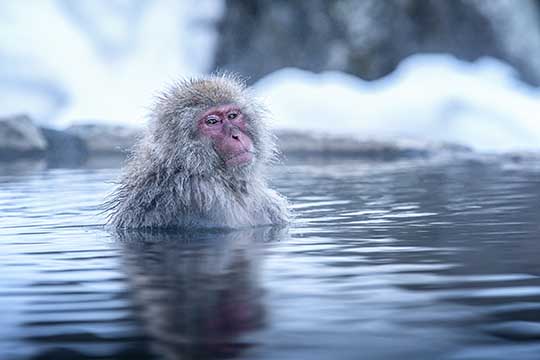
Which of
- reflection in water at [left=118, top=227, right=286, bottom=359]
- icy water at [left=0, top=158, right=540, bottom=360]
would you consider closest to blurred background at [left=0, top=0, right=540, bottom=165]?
icy water at [left=0, top=158, right=540, bottom=360]

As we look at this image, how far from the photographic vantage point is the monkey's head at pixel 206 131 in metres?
5.91

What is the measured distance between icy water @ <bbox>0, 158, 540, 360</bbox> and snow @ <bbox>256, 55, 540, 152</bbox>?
7251 mm

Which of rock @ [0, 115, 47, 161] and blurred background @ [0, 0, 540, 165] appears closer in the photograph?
blurred background @ [0, 0, 540, 165]

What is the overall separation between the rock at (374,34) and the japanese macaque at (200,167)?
1096 cm

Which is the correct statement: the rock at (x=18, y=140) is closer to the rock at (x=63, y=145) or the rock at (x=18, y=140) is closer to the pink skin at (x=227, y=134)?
the rock at (x=63, y=145)

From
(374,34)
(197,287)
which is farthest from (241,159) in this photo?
(374,34)

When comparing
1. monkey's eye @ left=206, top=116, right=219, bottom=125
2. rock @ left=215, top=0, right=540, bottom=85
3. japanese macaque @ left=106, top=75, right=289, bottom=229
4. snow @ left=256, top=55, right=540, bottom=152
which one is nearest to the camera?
japanese macaque @ left=106, top=75, right=289, bottom=229

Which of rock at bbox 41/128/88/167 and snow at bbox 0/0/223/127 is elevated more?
snow at bbox 0/0/223/127

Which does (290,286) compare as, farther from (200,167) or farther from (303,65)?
(303,65)

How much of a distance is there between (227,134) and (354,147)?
8.71 meters

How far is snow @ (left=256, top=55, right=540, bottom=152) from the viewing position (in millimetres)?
14352

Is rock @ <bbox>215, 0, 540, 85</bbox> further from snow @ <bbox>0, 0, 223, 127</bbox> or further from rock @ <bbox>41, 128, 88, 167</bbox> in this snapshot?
rock @ <bbox>41, 128, 88, 167</bbox>

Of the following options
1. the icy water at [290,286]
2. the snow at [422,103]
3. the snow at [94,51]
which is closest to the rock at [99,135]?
the snow at [94,51]

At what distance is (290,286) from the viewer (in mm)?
3727
